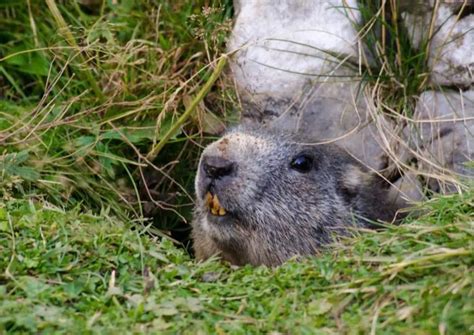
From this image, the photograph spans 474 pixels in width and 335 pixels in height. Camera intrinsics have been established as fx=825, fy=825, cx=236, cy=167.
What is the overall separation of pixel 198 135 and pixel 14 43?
6.09 ft

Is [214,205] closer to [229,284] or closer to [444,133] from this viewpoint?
[229,284]

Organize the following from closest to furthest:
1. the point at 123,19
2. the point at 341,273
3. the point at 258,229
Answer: the point at 341,273 < the point at 258,229 < the point at 123,19

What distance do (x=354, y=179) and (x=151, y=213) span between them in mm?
1657

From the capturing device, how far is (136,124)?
6375 millimetres

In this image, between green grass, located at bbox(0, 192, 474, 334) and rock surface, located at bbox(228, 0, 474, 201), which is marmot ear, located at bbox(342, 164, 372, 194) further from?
green grass, located at bbox(0, 192, 474, 334)

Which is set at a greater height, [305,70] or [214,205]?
[305,70]

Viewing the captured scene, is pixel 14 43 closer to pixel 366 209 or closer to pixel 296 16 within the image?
pixel 296 16

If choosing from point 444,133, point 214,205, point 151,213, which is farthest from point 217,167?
point 444,133

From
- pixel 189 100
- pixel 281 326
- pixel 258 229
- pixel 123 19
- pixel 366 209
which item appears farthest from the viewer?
pixel 123 19

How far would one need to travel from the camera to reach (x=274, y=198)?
17.9ft

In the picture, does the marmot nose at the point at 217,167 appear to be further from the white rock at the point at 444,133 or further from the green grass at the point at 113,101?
the white rock at the point at 444,133

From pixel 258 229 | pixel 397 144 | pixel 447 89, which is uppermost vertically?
pixel 447 89

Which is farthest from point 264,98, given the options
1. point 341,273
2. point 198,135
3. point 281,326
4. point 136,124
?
point 281,326

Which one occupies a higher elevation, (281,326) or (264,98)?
(264,98)
